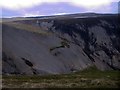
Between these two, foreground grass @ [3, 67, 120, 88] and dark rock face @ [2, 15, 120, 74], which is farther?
dark rock face @ [2, 15, 120, 74]

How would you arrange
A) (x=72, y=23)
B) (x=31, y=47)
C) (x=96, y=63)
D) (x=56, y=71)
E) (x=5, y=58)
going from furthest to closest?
(x=72, y=23) < (x=96, y=63) < (x=31, y=47) < (x=56, y=71) < (x=5, y=58)

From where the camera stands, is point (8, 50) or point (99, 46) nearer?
point (8, 50)

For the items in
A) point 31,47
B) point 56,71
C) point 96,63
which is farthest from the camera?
point 96,63

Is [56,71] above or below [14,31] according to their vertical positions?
below

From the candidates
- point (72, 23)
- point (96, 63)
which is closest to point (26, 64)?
point (96, 63)

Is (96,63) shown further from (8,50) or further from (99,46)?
(8,50)

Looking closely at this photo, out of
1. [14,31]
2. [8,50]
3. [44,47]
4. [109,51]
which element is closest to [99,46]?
[109,51]

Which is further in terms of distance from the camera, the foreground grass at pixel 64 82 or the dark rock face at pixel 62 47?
the dark rock face at pixel 62 47
